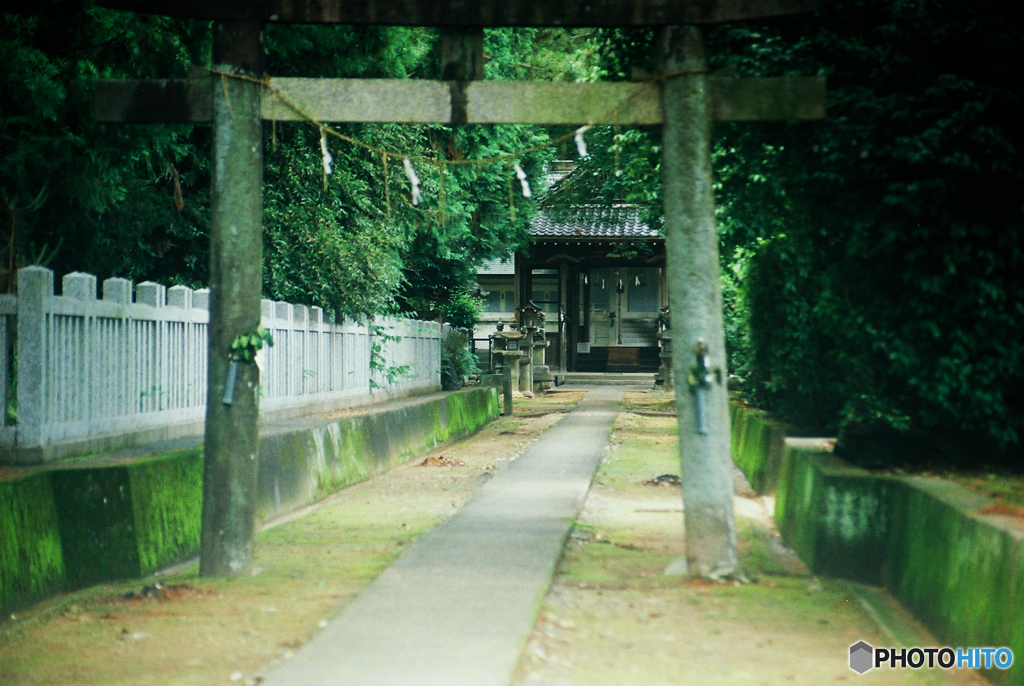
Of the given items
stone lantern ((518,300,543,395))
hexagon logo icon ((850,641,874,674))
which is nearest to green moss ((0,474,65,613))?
hexagon logo icon ((850,641,874,674))

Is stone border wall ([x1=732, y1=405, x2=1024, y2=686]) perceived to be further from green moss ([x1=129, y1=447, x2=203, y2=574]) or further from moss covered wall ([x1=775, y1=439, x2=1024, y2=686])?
green moss ([x1=129, y1=447, x2=203, y2=574])

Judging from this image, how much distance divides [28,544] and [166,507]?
5.17ft

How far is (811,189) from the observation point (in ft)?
26.7

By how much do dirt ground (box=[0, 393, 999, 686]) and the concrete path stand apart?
7.1 inches

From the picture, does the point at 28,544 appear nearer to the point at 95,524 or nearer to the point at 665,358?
the point at 95,524

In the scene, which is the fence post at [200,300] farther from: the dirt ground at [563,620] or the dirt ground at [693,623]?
the dirt ground at [693,623]

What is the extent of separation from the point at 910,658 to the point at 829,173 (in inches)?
137

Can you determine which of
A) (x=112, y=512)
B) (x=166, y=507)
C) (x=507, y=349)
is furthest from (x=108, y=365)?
(x=507, y=349)

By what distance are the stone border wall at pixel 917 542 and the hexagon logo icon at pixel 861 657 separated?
1.37 ft

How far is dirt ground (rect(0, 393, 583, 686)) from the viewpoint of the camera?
5.52 meters

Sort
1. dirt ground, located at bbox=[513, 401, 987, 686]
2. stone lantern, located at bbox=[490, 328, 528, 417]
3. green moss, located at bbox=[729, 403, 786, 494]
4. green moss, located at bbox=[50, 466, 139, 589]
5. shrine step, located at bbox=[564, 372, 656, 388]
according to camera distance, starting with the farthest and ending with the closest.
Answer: shrine step, located at bbox=[564, 372, 656, 388] < stone lantern, located at bbox=[490, 328, 528, 417] < green moss, located at bbox=[729, 403, 786, 494] < green moss, located at bbox=[50, 466, 139, 589] < dirt ground, located at bbox=[513, 401, 987, 686]

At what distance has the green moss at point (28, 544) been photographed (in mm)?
6395

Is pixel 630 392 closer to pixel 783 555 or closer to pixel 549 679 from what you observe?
pixel 783 555

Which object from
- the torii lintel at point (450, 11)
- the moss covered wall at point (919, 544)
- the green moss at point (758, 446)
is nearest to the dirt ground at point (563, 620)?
the moss covered wall at point (919, 544)
